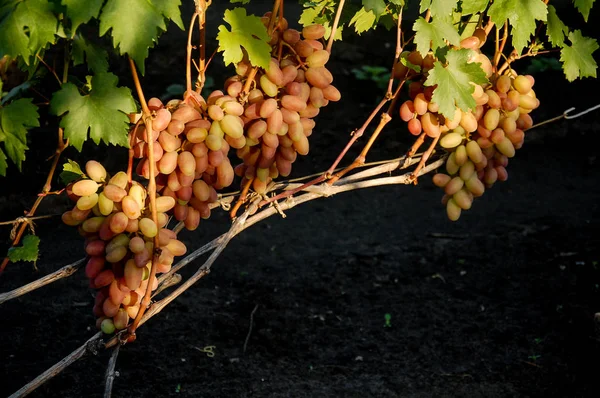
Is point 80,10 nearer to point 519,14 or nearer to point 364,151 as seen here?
point 364,151

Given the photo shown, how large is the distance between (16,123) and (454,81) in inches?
28.4

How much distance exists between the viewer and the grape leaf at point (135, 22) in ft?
3.39

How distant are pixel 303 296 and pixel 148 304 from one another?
6.72ft

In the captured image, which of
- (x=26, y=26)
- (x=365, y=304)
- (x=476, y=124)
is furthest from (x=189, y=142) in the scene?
(x=365, y=304)

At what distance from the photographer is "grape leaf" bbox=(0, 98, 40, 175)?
1196 mm

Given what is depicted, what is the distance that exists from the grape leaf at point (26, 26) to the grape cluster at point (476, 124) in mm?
646

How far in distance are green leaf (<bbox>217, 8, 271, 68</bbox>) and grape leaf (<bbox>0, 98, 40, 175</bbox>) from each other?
0.31 metres

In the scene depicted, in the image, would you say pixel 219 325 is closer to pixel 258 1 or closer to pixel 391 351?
pixel 391 351

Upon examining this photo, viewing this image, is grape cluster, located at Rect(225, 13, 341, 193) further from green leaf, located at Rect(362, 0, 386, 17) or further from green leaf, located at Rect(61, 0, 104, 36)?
green leaf, located at Rect(61, 0, 104, 36)

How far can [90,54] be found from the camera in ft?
4.00

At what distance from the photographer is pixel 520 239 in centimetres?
383

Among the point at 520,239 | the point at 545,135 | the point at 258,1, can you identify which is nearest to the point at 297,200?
the point at 520,239

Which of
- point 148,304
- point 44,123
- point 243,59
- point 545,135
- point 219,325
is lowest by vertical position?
point 545,135

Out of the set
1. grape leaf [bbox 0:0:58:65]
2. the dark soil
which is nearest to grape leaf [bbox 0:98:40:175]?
grape leaf [bbox 0:0:58:65]
